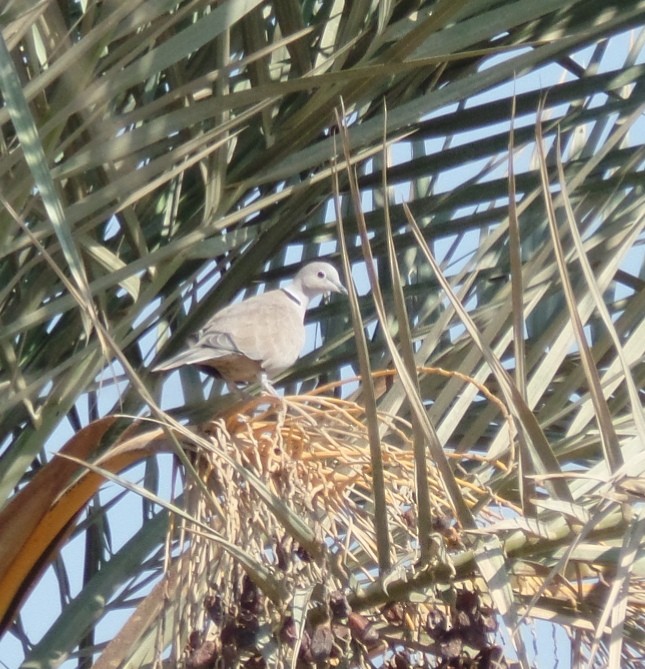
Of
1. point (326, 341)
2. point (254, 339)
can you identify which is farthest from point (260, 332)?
point (326, 341)

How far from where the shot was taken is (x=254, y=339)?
A: 3.97m

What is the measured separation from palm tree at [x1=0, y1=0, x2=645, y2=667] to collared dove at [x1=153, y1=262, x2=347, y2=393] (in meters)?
0.28

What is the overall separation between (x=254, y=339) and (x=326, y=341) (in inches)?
34.3

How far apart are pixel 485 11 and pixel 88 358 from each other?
98 centimetres

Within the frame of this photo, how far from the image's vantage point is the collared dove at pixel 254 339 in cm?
353

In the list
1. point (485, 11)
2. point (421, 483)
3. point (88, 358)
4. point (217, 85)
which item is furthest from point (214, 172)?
point (421, 483)

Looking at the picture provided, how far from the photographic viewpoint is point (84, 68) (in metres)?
2.12

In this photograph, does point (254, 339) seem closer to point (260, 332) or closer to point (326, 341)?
point (260, 332)

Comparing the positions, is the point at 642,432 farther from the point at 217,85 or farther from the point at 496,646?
the point at 217,85

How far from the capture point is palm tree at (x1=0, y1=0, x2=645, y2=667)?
1.63 m

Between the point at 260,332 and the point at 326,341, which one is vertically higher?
the point at 260,332

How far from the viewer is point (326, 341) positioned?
10.3 feet

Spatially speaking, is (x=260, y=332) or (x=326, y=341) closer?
(x=326, y=341)

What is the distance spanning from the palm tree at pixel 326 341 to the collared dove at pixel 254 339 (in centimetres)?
28
